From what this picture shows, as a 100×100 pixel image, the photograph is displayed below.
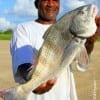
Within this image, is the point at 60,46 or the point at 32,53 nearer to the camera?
the point at 60,46

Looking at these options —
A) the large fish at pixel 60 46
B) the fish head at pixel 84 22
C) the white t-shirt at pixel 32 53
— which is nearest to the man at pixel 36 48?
the white t-shirt at pixel 32 53

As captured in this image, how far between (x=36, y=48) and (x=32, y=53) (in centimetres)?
6

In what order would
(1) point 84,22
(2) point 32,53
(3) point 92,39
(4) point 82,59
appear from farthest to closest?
(2) point 32,53 < (3) point 92,39 < (4) point 82,59 < (1) point 84,22

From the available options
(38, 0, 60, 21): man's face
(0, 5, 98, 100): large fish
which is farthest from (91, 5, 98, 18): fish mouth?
(38, 0, 60, 21): man's face

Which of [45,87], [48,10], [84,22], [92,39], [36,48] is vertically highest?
[84,22]

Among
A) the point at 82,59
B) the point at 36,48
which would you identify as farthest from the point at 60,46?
the point at 36,48

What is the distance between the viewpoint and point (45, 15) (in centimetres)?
431

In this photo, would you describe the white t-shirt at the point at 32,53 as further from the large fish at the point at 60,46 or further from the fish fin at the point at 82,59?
the large fish at the point at 60,46

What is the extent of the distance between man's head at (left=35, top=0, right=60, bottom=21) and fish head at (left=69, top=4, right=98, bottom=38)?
0.54m

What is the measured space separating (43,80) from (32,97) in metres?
0.46

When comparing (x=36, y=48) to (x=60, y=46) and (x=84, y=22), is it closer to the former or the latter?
(x=60, y=46)

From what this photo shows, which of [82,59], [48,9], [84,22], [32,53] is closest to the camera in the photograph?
[84,22]

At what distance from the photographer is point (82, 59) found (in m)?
3.79

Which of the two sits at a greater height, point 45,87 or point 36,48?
point 36,48
